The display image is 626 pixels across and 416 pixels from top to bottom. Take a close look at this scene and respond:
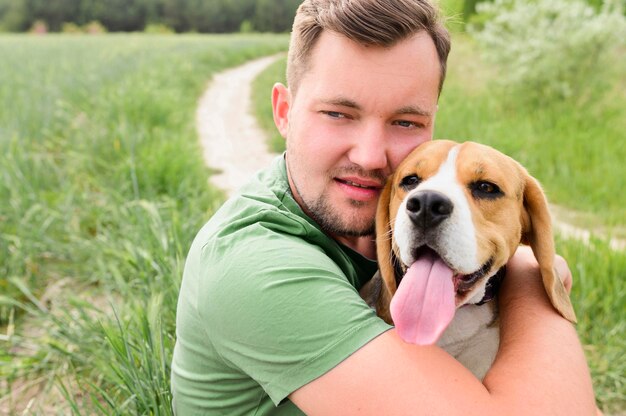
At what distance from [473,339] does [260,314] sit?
99cm

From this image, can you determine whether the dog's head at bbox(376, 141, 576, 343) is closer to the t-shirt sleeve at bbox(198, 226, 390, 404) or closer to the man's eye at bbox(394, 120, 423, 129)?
the man's eye at bbox(394, 120, 423, 129)

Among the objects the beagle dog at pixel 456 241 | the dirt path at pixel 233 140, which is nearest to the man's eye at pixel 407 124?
the beagle dog at pixel 456 241

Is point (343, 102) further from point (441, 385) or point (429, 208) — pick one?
point (441, 385)

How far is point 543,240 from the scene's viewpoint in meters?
2.29

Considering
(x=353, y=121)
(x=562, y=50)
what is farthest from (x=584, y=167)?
(x=353, y=121)

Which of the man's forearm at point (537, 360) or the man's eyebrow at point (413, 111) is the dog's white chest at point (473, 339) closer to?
the man's forearm at point (537, 360)

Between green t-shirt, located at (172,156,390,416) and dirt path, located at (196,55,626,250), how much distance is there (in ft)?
10.3

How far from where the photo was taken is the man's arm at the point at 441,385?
1621 millimetres

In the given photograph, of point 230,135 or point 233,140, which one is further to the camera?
point 230,135

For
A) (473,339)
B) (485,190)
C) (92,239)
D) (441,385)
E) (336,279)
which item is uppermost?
(485,190)

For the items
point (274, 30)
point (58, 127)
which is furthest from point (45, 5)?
point (58, 127)

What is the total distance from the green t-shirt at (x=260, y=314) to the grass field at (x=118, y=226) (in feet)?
1.91

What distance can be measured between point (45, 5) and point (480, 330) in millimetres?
70304

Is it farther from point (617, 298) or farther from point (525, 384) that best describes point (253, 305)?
point (617, 298)
